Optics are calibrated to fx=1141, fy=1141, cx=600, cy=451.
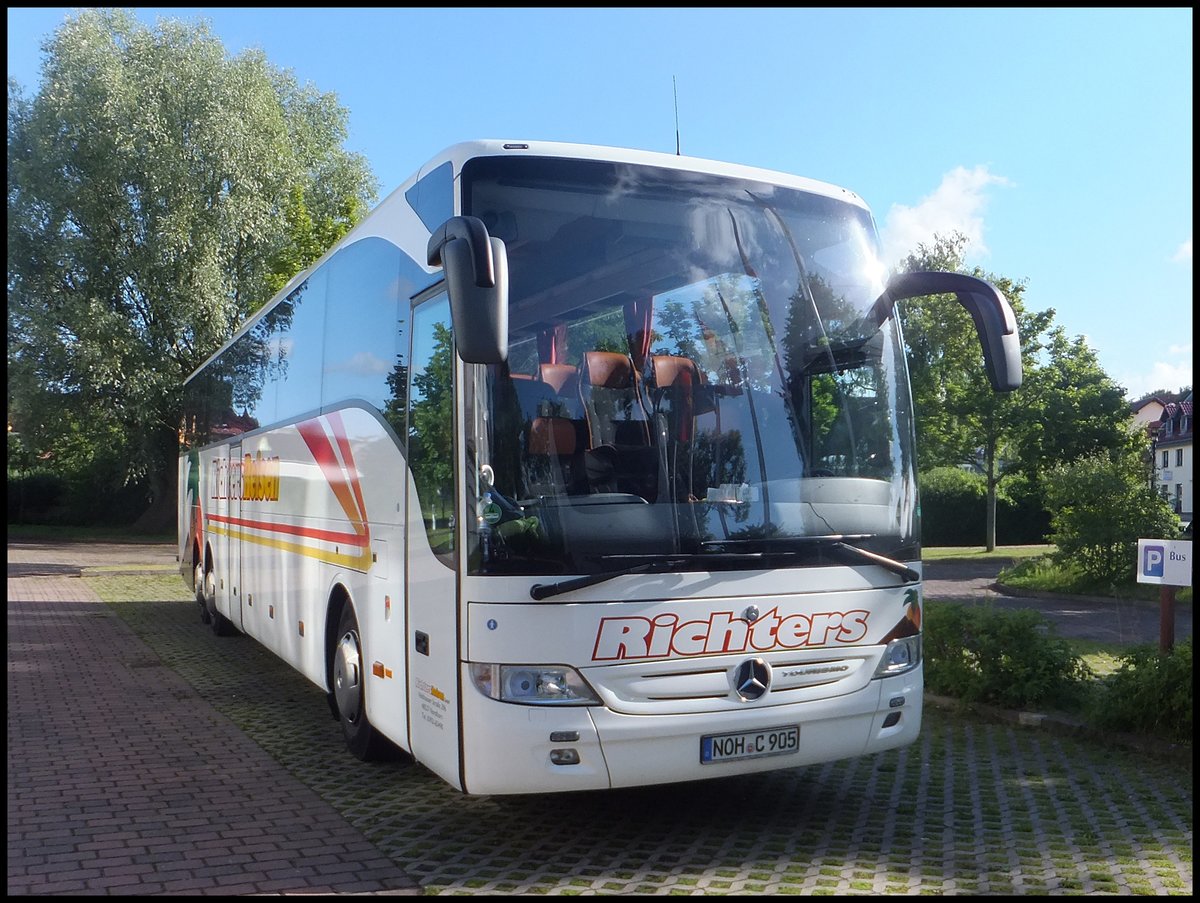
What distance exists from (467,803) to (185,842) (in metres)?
1.52

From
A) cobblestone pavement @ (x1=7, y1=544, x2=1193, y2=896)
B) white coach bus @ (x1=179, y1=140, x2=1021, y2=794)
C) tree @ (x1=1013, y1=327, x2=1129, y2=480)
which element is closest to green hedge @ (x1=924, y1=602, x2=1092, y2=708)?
cobblestone pavement @ (x1=7, y1=544, x2=1193, y2=896)

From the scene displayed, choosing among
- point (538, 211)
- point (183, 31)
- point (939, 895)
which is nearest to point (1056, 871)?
point (939, 895)

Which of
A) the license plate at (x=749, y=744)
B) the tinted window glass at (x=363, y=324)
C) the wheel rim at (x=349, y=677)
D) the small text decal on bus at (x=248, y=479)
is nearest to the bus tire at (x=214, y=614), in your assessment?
the small text decal on bus at (x=248, y=479)

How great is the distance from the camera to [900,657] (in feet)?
19.9

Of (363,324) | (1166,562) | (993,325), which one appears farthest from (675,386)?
(1166,562)

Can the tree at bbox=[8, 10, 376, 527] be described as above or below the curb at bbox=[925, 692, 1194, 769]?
above

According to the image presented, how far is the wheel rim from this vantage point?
741 centimetres

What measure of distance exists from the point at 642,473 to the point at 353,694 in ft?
10.3

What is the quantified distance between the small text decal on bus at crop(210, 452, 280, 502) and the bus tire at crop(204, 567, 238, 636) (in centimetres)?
115

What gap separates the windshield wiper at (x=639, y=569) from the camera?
16.9 feet

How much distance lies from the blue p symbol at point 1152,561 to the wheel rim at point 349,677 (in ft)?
18.1

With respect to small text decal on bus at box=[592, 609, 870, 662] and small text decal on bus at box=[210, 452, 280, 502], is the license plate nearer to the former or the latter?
small text decal on bus at box=[592, 609, 870, 662]

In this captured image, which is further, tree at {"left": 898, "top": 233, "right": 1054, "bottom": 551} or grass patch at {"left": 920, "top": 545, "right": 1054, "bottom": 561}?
grass patch at {"left": 920, "top": 545, "right": 1054, "bottom": 561}

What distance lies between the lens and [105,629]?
599 inches
